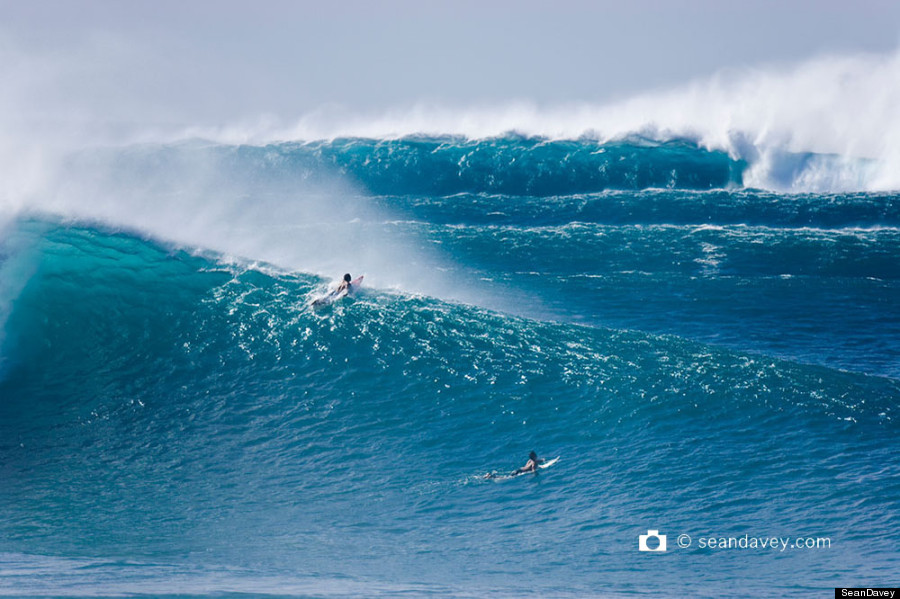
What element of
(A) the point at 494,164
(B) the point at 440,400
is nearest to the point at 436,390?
(B) the point at 440,400

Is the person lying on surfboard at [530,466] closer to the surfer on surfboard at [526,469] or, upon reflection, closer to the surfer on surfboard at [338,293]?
the surfer on surfboard at [526,469]

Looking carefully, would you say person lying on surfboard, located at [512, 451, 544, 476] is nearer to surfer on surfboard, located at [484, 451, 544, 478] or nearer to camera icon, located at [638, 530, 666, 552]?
surfer on surfboard, located at [484, 451, 544, 478]

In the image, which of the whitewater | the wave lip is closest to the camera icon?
the whitewater

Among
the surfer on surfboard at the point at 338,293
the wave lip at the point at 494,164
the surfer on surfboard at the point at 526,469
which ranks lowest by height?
the surfer on surfboard at the point at 526,469

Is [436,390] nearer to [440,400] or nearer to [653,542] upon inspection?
[440,400]

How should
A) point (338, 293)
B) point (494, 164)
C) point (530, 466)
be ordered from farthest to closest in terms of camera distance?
1. point (494, 164)
2. point (338, 293)
3. point (530, 466)

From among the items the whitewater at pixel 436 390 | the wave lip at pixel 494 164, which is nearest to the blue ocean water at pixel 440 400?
the whitewater at pixel 436 390
